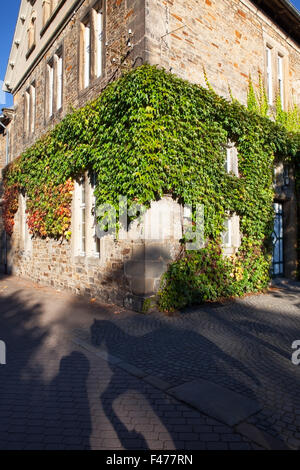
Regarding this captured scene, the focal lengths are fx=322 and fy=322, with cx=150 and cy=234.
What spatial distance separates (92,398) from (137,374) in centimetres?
68

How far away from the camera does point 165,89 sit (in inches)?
251

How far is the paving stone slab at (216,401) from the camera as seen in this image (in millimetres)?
2803

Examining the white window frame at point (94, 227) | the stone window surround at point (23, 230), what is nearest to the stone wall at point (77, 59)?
the white window frame at point (94, 227)

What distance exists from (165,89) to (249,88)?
4.70 m

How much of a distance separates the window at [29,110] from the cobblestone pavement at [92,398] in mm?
9995

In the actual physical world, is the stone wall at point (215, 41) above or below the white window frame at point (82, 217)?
above

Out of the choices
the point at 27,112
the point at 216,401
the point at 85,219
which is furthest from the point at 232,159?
the point at 27,112

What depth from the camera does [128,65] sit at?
7.25 meters

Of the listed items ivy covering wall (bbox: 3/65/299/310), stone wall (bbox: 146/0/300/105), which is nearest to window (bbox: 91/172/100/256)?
ivy covering wall (bbox: 3/65/299/310)

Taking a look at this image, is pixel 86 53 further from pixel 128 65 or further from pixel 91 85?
pixel 128 65

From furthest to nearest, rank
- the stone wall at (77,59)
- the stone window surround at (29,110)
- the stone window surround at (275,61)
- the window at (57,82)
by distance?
the stone window surround at (29,110)
the window at (57,82)
the stone window surround at (275,61)
the stone wall at (77,59)

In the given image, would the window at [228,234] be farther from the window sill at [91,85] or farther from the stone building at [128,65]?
the window sill at [91,85]
